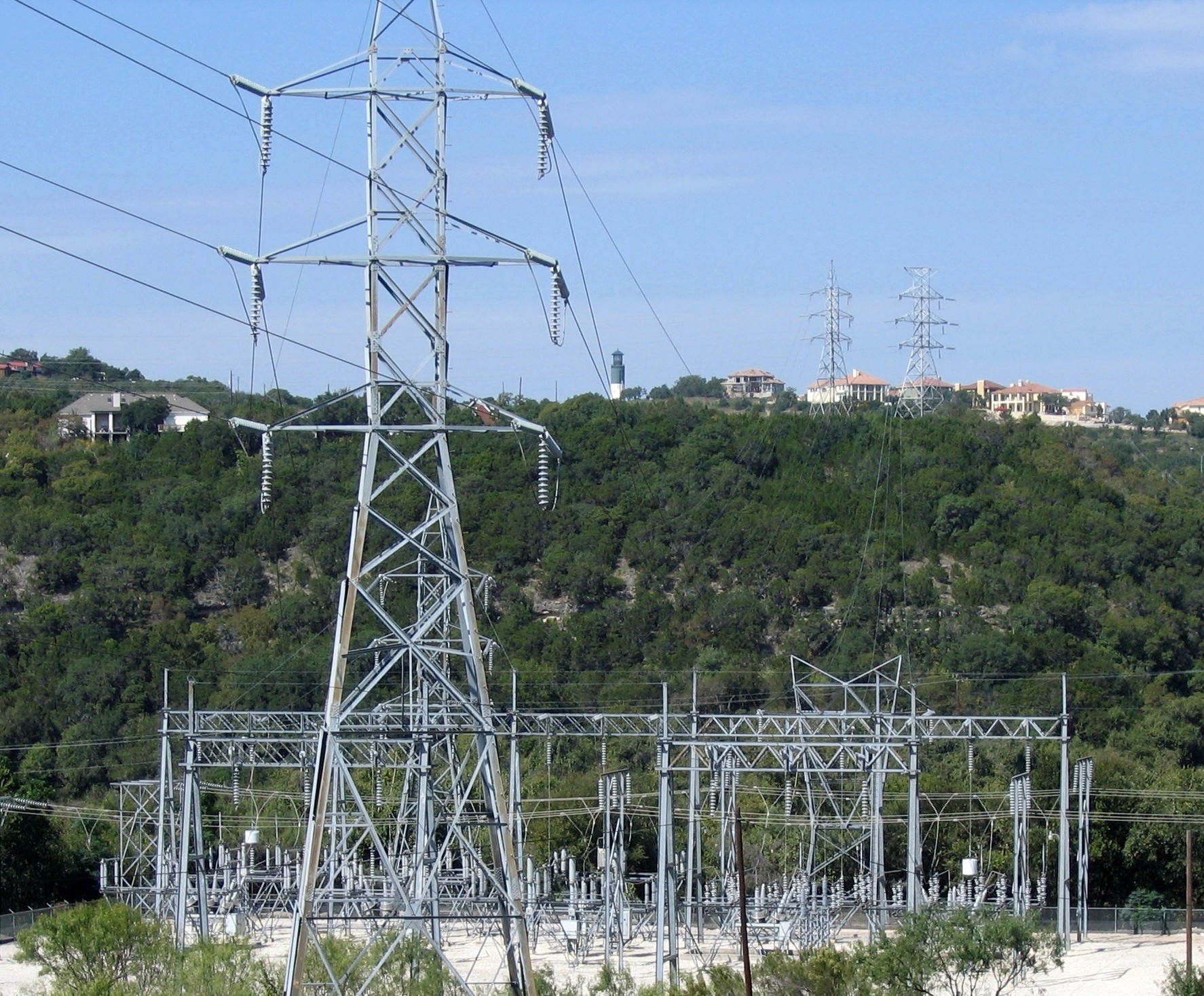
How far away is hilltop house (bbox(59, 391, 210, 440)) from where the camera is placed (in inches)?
4058

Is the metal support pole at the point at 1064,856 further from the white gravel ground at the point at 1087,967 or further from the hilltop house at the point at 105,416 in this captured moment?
the hilltop house at the point at 105,416

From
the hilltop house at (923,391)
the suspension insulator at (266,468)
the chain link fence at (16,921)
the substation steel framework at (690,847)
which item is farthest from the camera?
the hilltop house at (923,391)

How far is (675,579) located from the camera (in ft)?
268

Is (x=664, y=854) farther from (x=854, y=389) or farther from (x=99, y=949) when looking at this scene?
(x=854, y=389)

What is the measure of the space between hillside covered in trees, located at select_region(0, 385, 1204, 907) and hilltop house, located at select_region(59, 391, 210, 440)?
6.29 feet

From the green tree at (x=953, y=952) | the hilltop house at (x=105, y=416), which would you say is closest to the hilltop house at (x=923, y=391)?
the hilltop house at (x=105, y=416)

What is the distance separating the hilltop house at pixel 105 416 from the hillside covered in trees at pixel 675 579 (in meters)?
1.92

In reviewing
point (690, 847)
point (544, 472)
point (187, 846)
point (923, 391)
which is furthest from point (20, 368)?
point (544, 472)

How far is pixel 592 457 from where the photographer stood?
91812mm

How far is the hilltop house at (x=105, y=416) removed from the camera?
10306 cm

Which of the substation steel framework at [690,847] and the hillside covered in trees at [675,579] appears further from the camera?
the hillside covered in trees at [675,579]

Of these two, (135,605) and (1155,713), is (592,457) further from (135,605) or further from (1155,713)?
(1155,713)

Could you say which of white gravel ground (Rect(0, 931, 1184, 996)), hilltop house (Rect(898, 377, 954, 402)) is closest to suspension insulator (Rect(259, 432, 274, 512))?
white gravel ground (Rect(0, 931, 1184, 996))

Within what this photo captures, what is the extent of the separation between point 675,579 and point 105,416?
1636 inches
